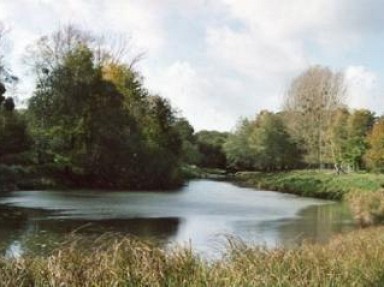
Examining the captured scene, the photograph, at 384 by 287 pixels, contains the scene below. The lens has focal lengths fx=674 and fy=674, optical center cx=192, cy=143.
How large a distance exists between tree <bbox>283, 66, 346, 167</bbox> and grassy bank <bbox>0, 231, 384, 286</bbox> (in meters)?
61.6

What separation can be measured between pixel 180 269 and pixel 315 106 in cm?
6544

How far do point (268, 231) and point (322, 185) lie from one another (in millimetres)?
26552

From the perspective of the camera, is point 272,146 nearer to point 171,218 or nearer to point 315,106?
point 315,106

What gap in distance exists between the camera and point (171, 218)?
2859 cm

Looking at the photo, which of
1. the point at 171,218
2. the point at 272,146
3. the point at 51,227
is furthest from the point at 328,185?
the point at 51,227

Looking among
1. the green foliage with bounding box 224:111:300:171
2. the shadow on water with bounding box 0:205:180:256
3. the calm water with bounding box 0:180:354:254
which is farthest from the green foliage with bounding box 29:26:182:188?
the green foliage with bounding box 224:111:300:171

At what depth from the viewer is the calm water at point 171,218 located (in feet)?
72.1

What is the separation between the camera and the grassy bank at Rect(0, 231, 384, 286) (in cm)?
707

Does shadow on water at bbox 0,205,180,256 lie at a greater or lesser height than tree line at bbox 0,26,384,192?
lesser

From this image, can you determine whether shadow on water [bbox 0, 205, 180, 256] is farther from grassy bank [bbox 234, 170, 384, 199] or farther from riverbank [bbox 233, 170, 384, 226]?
grassy bank [bbox 234, 170, 384, 199]

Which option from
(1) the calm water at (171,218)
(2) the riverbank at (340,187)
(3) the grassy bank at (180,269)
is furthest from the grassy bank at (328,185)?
(3) the grassy bank at (180,269)

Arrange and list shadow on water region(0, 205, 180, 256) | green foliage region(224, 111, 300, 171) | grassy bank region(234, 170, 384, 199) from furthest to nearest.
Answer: green foliage region(224, 111, 300, 171) → grassy bank region(234, 170, 384, 199) → shadow on water region(0, 205, 180, 256)

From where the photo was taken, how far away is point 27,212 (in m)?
28.4

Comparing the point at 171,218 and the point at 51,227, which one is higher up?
the point at 171,218
